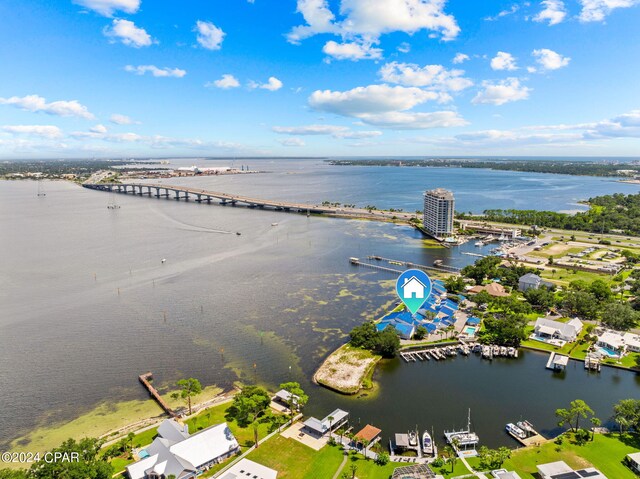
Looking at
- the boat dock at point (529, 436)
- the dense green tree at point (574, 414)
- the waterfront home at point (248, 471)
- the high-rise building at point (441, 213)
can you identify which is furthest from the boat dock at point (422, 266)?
the waterfront home at point (248, 471)

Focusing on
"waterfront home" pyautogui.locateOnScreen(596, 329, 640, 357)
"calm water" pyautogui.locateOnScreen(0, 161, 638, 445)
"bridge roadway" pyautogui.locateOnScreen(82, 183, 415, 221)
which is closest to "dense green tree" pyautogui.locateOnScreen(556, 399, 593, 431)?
"calm water" pyautogui.locateOnScreen(0, 161, 638, 445)

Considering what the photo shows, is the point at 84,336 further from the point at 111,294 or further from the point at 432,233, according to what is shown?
the point at 432,233

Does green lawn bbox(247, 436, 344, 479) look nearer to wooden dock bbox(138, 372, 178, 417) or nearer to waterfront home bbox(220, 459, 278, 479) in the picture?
waterfront home bbox(220, 459, 278, 479)

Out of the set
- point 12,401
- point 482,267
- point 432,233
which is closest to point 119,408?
point 12,401

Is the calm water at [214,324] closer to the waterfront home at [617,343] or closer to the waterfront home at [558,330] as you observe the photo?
the waterfront home at [617,343]

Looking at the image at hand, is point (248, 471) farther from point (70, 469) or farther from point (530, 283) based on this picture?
point (530, 283)

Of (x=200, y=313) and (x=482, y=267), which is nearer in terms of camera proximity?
(x=200, y=313)

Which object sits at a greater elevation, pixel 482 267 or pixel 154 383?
pixel 482 267
